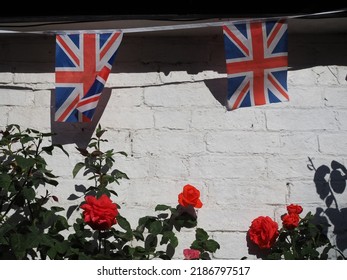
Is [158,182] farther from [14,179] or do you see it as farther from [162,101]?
[14,179]

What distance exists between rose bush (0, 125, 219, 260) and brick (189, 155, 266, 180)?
0.17 m

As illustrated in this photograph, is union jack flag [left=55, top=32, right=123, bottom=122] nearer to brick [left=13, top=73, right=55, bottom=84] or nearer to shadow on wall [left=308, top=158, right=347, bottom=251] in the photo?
brick [left=13, top=73, right=55, bottom=84]

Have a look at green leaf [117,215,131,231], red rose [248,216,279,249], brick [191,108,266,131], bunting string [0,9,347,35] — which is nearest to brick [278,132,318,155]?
brick [191,108,266,131]

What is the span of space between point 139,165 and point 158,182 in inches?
5.2

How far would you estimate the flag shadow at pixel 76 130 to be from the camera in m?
2.64

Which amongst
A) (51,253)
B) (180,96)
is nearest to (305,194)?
(180,96)

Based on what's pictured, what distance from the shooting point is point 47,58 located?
8.89 feet

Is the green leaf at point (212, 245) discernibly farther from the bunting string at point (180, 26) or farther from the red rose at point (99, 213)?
the bunting string at point (180, 26)

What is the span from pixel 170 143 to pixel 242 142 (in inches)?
14.4


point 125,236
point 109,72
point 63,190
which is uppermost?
point 109,72

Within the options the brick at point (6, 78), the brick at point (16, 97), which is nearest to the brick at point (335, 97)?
the brick at point (16, 97)

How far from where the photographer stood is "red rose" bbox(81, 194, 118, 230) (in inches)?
87.4

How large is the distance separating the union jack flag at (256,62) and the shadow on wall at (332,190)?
1.35ft
